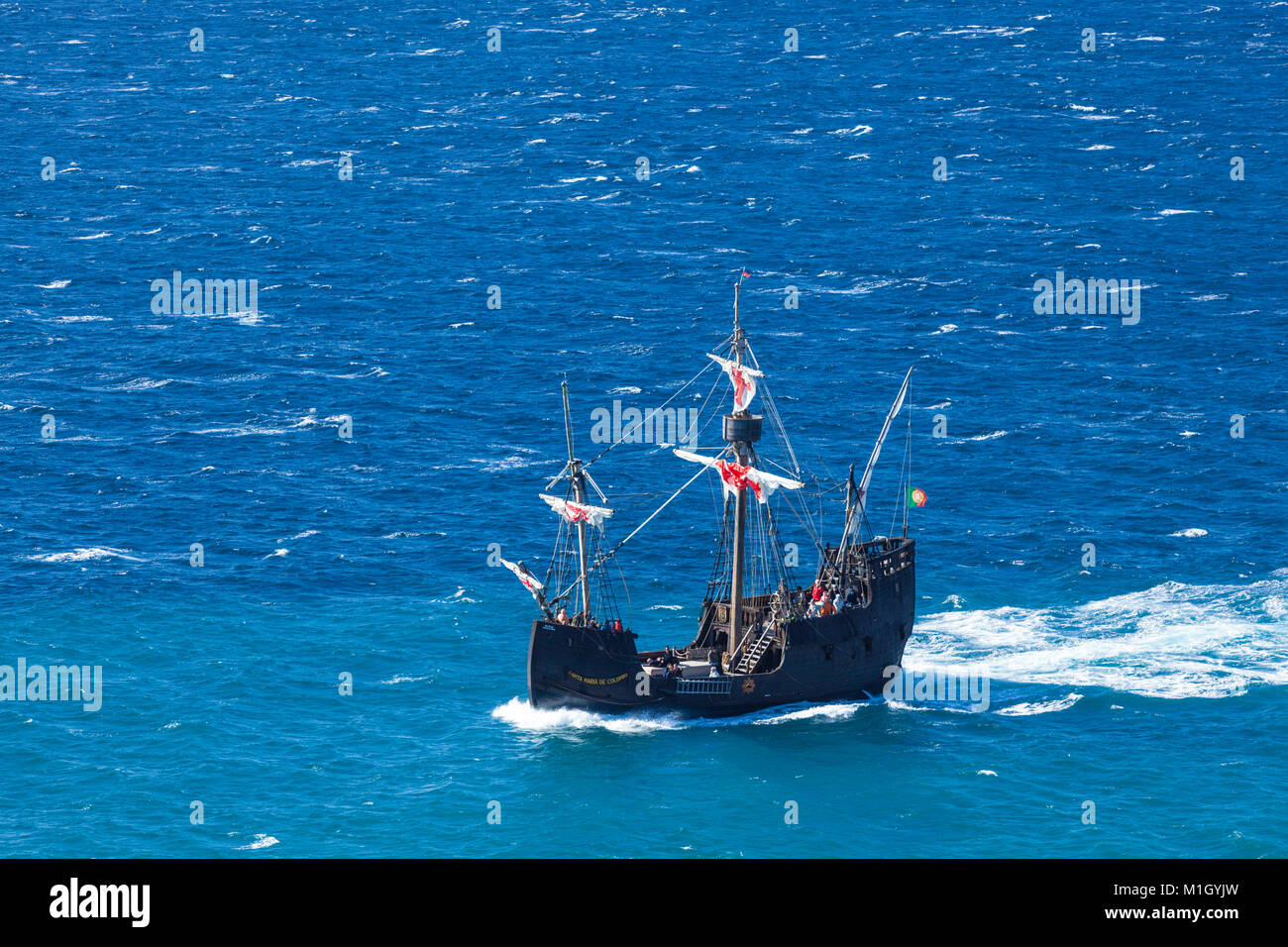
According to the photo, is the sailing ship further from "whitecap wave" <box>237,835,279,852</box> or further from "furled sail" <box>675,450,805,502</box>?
"whitecap wave" <box>237,835,279,852</box>

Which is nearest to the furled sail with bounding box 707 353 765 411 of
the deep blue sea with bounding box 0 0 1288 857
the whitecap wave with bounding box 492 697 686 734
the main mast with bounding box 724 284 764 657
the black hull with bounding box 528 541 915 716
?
the main mast with bounding box 724 284 764 657

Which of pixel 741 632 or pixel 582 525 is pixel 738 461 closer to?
pixel 582 525

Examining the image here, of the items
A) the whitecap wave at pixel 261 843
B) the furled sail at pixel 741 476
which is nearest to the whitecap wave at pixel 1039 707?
the furled sail at pixel 741 476

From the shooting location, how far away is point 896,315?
188625mm

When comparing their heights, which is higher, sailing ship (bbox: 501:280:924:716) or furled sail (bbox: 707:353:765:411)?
furled sail (bbox: 707:353:765:411)

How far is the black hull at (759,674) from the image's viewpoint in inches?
4569

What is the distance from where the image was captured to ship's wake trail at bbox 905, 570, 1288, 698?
12394 centimetres


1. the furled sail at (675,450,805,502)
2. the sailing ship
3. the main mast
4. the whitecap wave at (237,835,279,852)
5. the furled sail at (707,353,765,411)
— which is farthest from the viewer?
the main mast

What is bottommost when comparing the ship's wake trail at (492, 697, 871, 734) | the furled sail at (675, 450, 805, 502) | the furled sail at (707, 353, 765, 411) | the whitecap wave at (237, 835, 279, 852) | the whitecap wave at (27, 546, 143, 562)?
the whitecap wave at (237, 835, 279, 852)

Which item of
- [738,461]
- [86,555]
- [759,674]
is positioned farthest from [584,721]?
[86,555]

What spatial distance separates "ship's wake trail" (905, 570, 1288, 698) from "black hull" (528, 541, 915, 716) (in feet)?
15.6

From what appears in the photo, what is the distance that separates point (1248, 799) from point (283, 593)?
66.8m

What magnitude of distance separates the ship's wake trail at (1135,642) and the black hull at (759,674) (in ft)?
15.6
